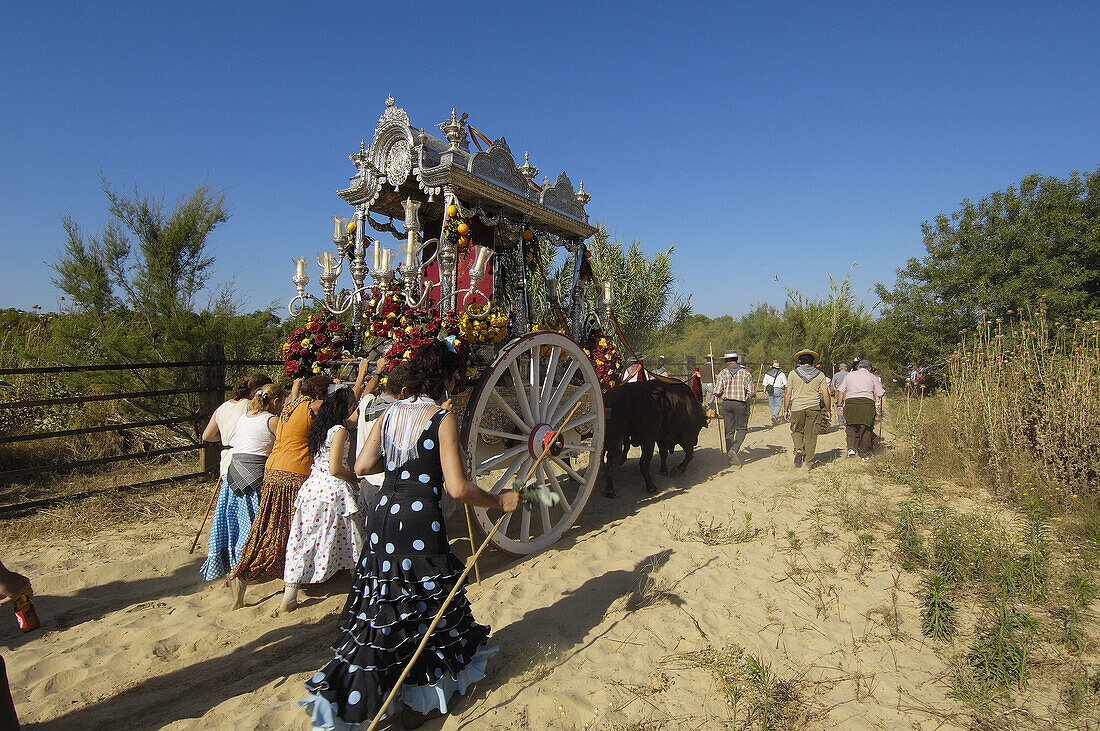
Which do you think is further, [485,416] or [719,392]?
[719,392]

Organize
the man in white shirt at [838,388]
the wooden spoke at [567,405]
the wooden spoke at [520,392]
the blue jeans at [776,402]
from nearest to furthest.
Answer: the wooden spoke at [520,392]
the wooden spoke at [567,405]
the man in white shirt at [838,388]
the blue jeans at [776,402]

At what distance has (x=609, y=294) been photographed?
622 centimetres

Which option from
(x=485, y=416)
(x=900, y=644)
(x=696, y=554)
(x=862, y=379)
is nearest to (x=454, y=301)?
(x=485, y=416)

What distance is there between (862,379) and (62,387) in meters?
11.2

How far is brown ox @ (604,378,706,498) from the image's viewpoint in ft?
21.3

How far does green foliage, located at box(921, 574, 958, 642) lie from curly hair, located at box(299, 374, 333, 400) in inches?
154

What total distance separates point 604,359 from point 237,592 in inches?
145

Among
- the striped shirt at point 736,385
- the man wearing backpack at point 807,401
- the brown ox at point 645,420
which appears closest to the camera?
the brown ox at point 645,420

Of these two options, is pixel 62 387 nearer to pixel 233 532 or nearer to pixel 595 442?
pixel 233 532

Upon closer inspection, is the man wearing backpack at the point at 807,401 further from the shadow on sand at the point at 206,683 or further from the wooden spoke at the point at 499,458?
the shadow on sand at the point at 206,683

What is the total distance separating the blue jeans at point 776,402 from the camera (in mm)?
13414

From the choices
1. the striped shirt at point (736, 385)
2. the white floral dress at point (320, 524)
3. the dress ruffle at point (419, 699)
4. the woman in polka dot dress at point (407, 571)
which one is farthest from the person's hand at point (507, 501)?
the striped shirt at point (736, 385)

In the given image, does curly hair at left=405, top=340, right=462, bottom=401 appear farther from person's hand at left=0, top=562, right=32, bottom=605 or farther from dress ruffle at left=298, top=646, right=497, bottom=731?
person's hand at left=0, top=562, right=32, bottom=605

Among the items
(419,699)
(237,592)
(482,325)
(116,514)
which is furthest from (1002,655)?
(116,514)
